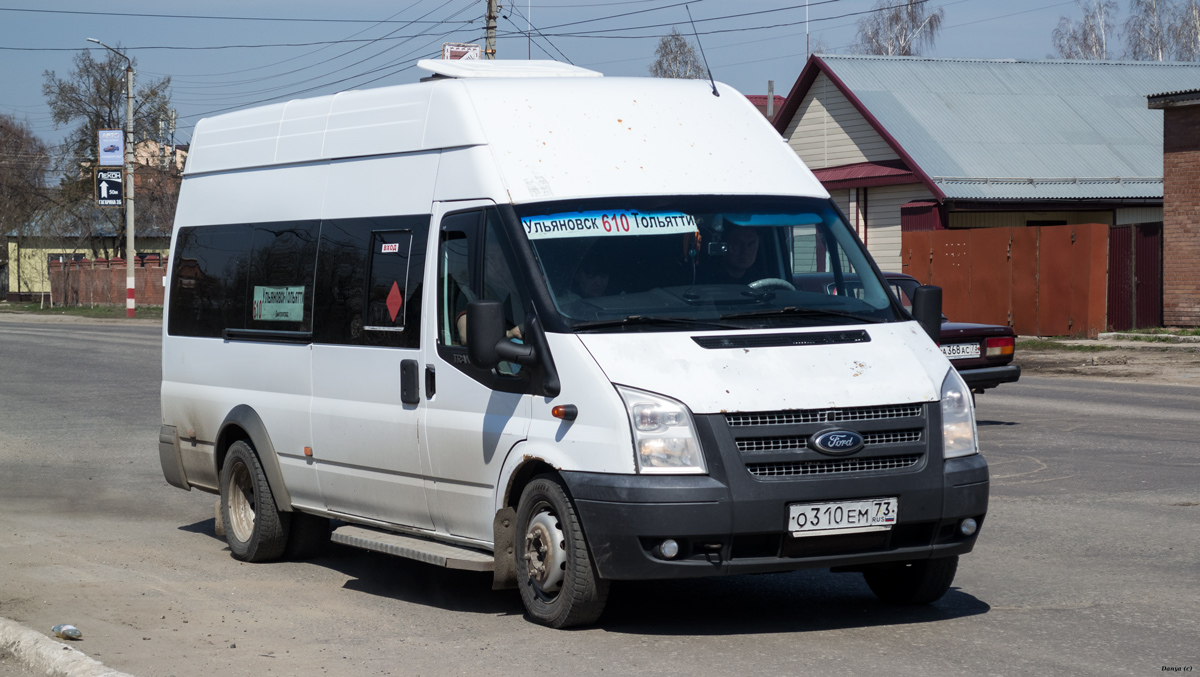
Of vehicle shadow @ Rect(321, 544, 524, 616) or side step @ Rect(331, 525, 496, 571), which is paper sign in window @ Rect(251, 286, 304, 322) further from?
vehicle shadow @ Rect(321, 544, 524, 616)

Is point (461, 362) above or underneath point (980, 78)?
underneath

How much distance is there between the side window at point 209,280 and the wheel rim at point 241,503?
0.89 meters

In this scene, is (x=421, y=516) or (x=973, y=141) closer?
(x=421, y=516)

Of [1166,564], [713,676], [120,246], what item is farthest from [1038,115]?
[120,246]

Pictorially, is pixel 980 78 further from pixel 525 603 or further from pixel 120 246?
pixel 120 246

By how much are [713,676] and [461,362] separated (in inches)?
82.2

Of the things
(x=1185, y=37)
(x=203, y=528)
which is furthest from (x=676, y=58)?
(x=203, y=528)

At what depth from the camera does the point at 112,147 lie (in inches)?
2173

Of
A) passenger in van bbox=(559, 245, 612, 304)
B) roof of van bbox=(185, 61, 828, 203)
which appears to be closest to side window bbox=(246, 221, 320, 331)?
roof of van bbox=(185, 61, 828, 203)

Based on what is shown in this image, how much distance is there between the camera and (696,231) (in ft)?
21.8

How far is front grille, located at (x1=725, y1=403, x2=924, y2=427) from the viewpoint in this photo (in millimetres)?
5765

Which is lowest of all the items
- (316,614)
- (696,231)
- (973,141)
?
(316,614)

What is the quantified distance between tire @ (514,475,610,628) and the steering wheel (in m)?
1.31

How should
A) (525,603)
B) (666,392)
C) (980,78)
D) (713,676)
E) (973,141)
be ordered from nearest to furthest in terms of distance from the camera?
(713,676)
(666,392)
(525,603)
(973,141)
(980,78)
